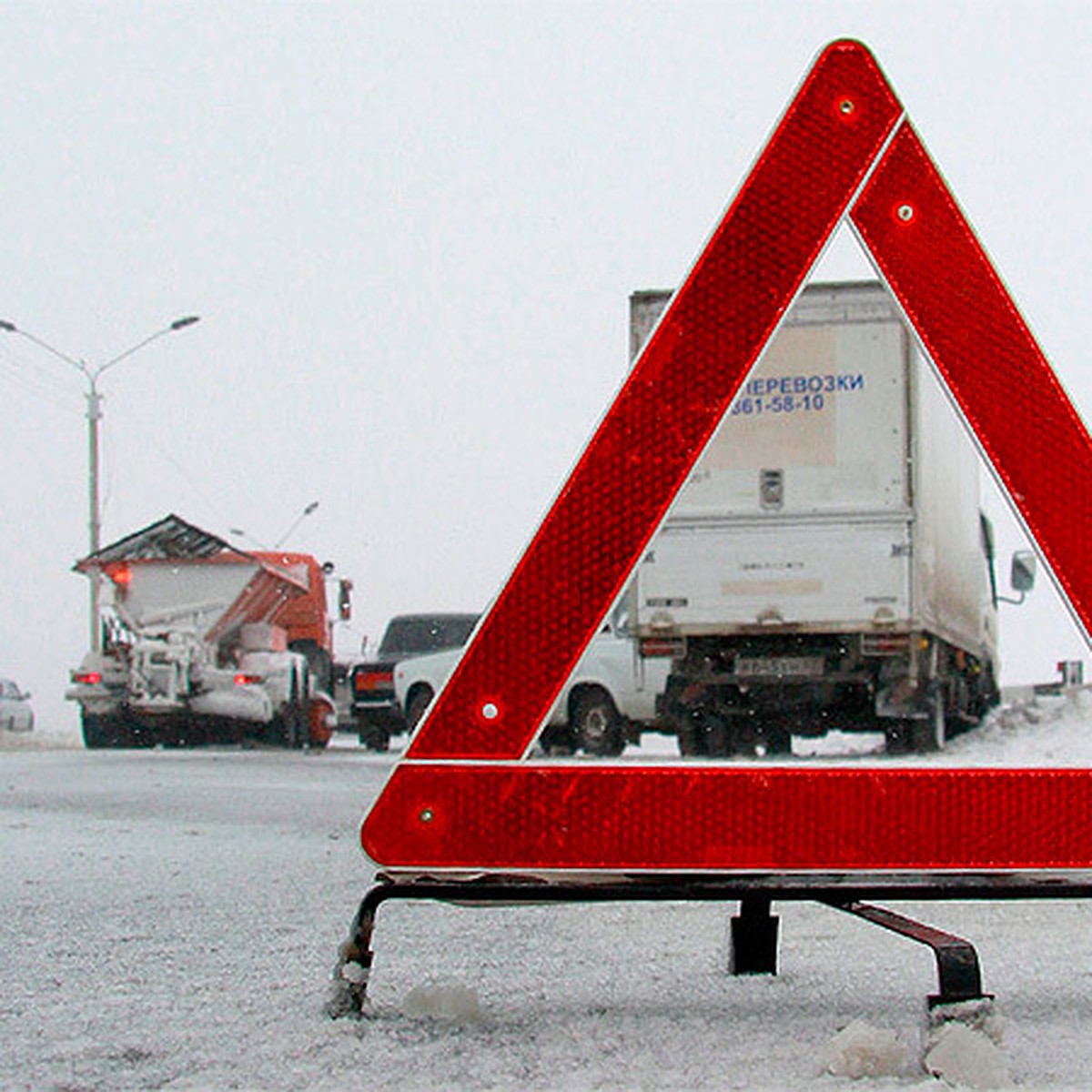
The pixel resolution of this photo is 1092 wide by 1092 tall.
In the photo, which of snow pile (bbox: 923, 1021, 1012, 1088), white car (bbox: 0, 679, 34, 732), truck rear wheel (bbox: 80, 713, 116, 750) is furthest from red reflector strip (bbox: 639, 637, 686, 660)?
white car (bbox: 0, 679, 34, 732)

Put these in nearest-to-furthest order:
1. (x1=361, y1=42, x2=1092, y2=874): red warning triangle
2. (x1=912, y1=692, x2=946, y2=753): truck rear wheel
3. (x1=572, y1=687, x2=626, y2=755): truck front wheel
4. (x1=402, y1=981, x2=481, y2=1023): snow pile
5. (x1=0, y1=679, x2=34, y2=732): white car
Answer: (x1=361, y1=42, x2=1092, y2=874): red warning triangle < (x1=402, y1=981, x2=481, y2=1023): snow pile < (x1=912, y1=692, x2=946, y2=753): truck rear wheel < (x1=572, y1=687, x2=626, y2=755): truck front wheel < (x1=0, y1=679, x2=34, y2=732): white car

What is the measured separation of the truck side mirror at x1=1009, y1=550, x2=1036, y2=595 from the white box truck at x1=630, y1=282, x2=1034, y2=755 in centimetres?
531

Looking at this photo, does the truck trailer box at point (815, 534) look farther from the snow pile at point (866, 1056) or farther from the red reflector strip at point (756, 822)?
the snow pile at point (866, 1056)

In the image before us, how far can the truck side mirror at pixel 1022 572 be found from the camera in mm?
20422

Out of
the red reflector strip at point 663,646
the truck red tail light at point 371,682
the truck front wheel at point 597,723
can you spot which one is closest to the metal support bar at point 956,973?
the red reflector strip at point 663,646

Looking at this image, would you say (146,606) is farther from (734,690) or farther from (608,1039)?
(608,1039)

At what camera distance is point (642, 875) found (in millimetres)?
2830

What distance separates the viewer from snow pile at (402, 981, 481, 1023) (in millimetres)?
2994

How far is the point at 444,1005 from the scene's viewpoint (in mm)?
3004

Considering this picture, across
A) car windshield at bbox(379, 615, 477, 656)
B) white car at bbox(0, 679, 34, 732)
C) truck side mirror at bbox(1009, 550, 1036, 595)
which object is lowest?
white car at bbox(0, 679, 34, 732)

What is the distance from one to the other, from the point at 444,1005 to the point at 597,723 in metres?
15.2

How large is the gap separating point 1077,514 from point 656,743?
27.8 metres

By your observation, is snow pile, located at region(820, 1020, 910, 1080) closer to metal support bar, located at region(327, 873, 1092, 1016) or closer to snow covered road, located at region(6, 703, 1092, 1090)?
snow covered road, located at region(6, 703, 1092, 1090)

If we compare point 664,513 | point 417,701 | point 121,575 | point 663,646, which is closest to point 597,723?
point 663,646
